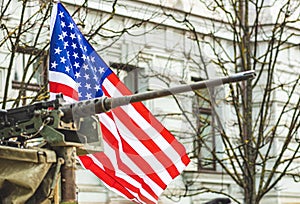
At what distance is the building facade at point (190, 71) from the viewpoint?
54.9 feet

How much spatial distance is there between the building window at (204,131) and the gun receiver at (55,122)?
27.4ft

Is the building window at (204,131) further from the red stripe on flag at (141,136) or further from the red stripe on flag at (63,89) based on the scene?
the red stripe on flag at (63,89)

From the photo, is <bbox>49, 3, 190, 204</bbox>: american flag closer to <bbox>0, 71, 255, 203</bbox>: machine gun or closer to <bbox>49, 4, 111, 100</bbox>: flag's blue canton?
<bbox>49, 4, 111, 100</bbox>: flag's blue canton

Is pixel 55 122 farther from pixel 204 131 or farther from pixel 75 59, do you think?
pixel 204 131

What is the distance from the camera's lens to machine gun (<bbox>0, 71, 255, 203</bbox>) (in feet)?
25.1

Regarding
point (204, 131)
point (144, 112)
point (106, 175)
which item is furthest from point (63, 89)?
point (204, 131)

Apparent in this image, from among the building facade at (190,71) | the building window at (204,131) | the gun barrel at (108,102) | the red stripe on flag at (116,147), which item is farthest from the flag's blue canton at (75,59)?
the building window at (204,131)

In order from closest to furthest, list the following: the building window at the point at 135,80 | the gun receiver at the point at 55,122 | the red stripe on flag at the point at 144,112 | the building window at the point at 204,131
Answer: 1. the gun receiver at the point at 55,122
2. the red stripe on flag at the point at 144,112
3. the building window at the point at 204,131
4. the building window at the point at 135,80

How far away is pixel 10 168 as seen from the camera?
7.65 metres

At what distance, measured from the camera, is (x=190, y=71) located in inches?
746

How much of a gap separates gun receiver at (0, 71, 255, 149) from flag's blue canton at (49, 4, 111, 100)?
2.70m

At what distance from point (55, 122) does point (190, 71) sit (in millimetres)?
11273

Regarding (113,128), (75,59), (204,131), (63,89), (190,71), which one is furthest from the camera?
(190,71)

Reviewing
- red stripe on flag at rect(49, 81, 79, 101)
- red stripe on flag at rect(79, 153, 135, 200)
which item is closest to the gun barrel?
red stripe on flag at rect(49, 81, 79, 101)
